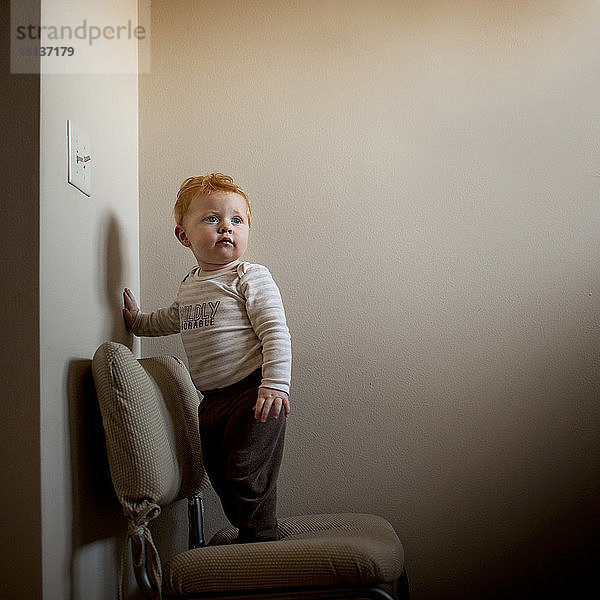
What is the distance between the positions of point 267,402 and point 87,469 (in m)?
0.34

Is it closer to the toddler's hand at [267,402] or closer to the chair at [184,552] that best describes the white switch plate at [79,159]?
the chair at [184,552]

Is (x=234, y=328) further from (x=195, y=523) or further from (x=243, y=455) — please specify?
(x=195, y=523)

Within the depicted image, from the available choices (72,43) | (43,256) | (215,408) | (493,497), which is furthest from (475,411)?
(72,43)

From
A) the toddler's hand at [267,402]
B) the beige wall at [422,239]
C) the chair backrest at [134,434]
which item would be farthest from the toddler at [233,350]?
the beige wall at [422,239]

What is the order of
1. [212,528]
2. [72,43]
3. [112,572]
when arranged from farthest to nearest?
1. [212,528]
2. [112,572]
3. [72,43]

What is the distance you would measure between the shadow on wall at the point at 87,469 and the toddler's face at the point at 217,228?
34cm

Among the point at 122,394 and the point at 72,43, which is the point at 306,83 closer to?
the point at 72,43

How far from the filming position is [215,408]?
140 cm

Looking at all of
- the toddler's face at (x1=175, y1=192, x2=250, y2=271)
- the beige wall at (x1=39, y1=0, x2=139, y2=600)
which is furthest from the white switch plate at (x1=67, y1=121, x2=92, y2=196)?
the toddler's face at (x1=175, y1=192, x2=250, y2=271)

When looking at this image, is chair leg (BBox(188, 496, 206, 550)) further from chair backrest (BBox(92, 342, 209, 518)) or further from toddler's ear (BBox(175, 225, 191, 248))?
toddler's ear (BBox(175, 225, 191, 248))

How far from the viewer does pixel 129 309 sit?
1581 mm

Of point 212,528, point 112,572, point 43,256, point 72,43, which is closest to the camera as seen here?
point 43,256

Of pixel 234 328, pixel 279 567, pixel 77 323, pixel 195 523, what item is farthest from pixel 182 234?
pixel 279 567

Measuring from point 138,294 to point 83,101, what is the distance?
1.76 ft
